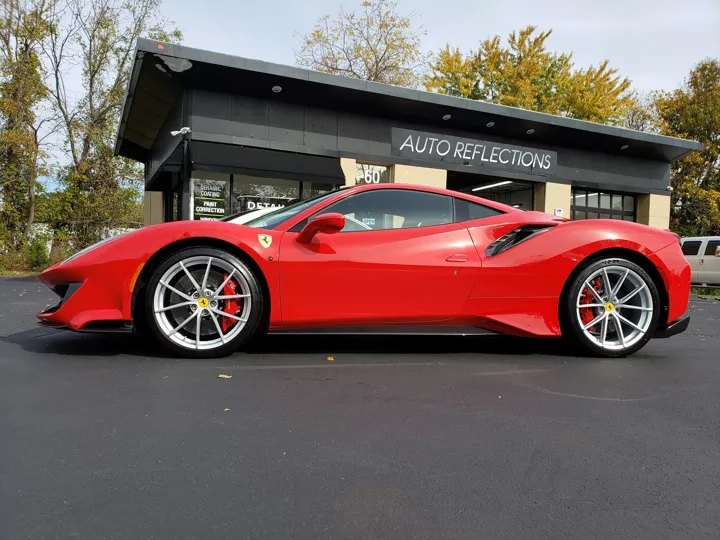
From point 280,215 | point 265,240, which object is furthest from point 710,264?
point 265,240

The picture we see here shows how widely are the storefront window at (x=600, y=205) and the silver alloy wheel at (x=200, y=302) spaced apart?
16.9 meters

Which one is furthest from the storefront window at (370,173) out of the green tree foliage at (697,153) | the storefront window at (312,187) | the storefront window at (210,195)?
the green tree foliage at (697,153)

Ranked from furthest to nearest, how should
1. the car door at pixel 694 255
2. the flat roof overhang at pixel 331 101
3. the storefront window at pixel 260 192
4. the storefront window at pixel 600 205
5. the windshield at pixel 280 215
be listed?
the storefront window at pixel 600 205 < the car door at pixel 694 255 < the storefront window at pixel 260 192 < the flat roof overhang at pixel 331 101 < the windshield at pixel 280 215

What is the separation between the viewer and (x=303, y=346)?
13.7 feet

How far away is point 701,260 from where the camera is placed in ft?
51.3

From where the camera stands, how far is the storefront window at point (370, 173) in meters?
14.8

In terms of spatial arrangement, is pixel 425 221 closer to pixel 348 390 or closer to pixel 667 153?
pixel 348 390

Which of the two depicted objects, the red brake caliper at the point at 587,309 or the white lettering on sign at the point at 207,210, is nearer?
the red brake caliper at the point at 587,309

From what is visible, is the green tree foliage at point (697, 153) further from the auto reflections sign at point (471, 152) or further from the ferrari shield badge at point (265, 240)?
the ferrari shield badge at point (265, 240)

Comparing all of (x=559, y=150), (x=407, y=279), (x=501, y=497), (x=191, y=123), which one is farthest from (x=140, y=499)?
(x=559, y=150)

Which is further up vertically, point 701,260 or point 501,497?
point 701,260

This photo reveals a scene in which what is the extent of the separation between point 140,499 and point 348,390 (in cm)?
141

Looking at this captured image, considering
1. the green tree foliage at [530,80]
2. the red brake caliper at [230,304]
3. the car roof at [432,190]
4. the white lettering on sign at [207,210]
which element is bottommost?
the red brake caliper at [230,304]

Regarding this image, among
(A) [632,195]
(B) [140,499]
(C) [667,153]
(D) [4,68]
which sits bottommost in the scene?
(B) [140,499]
